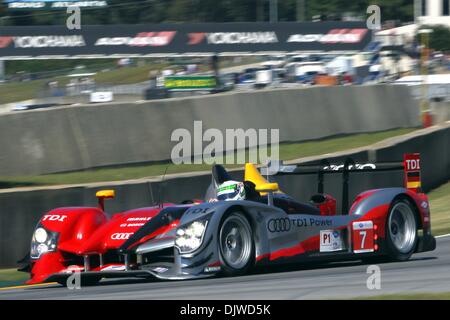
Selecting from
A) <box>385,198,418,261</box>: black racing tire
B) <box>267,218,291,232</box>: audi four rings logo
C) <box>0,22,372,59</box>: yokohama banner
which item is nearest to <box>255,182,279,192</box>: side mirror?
<box>267,218,291,232</box>: audi four rings logo

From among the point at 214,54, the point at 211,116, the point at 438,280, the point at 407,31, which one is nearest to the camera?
the point at 438,280

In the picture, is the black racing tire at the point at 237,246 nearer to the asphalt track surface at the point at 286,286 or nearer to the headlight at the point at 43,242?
the asphalt track surface at the point at 286,286

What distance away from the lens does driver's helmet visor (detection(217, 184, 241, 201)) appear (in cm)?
960

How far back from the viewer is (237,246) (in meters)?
9.08

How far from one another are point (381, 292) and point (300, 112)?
57.1 feet

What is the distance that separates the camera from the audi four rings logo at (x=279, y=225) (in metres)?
9.26

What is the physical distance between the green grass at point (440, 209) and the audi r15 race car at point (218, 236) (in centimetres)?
406

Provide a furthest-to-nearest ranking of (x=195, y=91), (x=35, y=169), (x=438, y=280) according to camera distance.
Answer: (x=195, y=91)
(x=35, y=169)
(x=438, y=280)

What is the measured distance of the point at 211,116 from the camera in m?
22.8

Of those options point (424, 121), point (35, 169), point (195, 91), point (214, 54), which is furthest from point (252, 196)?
point (214, 54)

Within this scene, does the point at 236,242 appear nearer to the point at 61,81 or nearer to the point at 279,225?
the point at 279,225

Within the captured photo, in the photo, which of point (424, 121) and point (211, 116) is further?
point (424, 121)

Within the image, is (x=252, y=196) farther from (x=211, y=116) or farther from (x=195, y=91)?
(x=195, y=91)

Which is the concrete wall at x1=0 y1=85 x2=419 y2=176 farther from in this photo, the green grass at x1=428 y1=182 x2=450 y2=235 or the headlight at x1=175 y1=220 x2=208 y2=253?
the headlight at x1=175 y1=220 x2=208 y2=253
